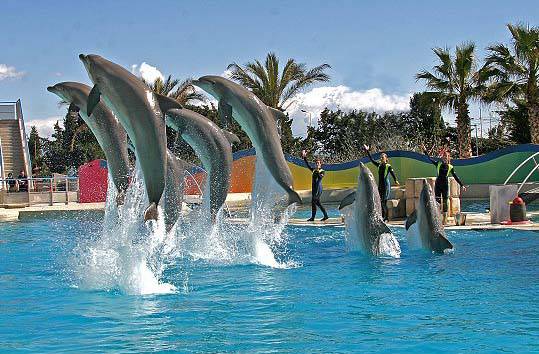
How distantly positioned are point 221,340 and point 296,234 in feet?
26.7

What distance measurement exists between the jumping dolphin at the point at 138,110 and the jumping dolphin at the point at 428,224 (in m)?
4.38

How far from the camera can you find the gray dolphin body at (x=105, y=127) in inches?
320

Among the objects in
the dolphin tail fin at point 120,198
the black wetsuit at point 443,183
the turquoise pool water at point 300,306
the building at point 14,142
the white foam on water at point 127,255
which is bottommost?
the turquoise pool water at point 300,306

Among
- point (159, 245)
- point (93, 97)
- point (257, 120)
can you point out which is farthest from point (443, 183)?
point (93, 97)

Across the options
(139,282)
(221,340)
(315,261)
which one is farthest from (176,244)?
(221,340)

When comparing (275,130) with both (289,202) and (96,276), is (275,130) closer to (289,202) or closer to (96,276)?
(289,202)

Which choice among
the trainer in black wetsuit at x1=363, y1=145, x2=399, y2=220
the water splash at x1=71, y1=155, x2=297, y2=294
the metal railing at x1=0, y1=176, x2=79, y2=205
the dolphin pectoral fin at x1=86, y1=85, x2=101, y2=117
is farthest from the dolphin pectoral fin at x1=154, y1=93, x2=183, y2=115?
the metal railing at x1=0, y1=176, x2=79, y2=205

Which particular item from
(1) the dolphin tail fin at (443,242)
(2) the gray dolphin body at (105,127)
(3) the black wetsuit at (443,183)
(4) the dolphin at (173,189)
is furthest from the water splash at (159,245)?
(3) the black wetsuit at (443,183)

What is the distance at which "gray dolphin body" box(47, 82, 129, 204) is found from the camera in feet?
26.6

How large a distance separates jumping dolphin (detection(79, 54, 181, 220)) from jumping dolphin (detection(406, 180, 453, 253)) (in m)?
4.38

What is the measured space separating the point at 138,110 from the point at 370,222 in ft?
13.6

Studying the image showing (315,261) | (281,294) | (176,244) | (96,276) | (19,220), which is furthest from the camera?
(19,220)

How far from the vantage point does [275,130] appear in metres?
9.33

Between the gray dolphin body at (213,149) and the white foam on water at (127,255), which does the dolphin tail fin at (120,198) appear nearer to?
the white foam on water at (127,255)
